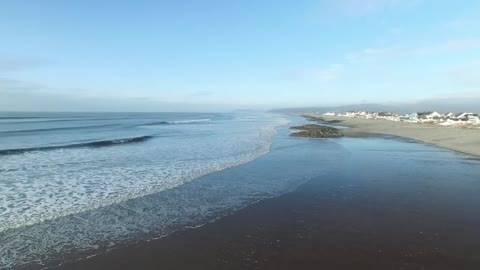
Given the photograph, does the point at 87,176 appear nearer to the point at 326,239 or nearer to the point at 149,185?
the point at 149,185

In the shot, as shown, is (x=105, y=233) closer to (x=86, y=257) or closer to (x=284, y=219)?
(x=86, y=257)

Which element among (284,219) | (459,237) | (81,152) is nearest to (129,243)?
(284,219)

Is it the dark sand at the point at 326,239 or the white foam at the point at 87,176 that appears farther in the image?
the white foam at the point at 87,176

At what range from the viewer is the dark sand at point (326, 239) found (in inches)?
256

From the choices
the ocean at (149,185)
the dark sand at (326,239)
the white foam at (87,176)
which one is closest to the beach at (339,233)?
the dark sand at (326,239)

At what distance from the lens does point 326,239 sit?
762 centimetres

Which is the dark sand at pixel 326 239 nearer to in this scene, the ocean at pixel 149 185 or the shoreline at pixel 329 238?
the shoreline at pixel 329 238

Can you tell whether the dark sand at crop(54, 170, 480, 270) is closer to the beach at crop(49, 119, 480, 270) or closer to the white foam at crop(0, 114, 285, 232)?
the beach at crop(49, 119, 480, 270)

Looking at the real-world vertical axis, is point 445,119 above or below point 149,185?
above

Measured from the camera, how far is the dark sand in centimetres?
651

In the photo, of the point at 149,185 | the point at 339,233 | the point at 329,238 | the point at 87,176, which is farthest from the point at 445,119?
the point at 329,238

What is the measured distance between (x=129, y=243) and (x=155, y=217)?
1.91m

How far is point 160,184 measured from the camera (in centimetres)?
1373

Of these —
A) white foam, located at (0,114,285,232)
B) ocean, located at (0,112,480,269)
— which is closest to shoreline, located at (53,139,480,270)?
ocean, located at (0,112,480,269)
